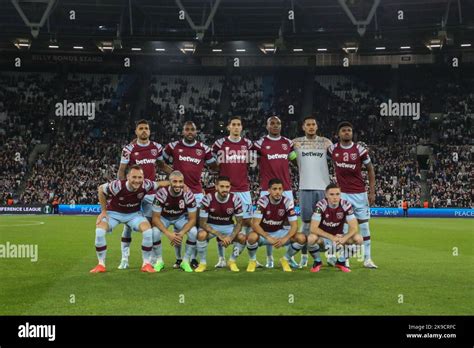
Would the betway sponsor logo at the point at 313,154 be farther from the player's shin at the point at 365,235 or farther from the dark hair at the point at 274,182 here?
the player's shin at the point at 365,235

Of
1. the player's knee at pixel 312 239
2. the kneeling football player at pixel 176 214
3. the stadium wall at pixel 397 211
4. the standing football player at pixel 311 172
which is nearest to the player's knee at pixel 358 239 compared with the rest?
the player's knee at pixel 312 239

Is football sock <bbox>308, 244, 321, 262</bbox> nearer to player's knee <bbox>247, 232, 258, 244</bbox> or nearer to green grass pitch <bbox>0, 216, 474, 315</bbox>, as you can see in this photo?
green grass pitch <bbox>0, 216, 474, 315</bbox>

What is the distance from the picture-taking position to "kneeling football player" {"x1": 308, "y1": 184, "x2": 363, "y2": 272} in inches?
394

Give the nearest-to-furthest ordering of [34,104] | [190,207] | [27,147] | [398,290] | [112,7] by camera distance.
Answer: [398,290], [190,207], [112,7], [27,147], [34,104]

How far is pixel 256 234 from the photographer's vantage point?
1012cm

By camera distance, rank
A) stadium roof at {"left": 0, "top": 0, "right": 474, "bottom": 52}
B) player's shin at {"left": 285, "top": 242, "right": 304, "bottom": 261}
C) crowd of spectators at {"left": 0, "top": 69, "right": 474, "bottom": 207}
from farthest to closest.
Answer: crowd of spectators at {"left": 0, "top": 69, "right": 474, "bottom": 207}
stadium roof at {"left": 0, "top": 0, "right": 474, "bottom": 52}
player's shin at {"left": 285, "top": 242, "right": 304, "bottom": 261}

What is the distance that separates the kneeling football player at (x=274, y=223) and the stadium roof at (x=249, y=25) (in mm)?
25525

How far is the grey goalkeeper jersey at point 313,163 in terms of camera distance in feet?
35.1

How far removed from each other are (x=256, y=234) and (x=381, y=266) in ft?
8.88

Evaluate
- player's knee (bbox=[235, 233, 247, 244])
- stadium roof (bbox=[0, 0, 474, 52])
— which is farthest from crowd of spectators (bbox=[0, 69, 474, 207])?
player's knee (bbox=[235, 233, 247, 244])

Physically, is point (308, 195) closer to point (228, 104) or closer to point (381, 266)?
point (381, 266)

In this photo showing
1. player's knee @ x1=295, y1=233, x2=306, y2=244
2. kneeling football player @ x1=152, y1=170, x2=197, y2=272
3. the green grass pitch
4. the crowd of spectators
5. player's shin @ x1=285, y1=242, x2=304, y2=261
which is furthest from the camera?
the crowd of spectators

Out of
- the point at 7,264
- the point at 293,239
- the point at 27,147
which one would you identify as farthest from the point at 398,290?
the point at 27,147

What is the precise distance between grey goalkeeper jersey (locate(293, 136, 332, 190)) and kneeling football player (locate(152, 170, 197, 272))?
225cm
